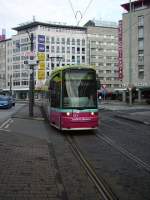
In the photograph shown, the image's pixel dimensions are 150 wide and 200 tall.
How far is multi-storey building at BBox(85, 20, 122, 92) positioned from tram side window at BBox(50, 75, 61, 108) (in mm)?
133665

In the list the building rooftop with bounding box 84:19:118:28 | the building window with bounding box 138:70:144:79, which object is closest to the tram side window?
the building window with bounding box 138:70:144:79

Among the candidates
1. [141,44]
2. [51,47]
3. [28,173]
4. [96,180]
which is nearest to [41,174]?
[28,173]

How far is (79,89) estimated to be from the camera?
791 inches

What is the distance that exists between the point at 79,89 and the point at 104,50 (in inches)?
5684

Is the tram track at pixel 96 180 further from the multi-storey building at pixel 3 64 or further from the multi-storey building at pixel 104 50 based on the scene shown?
the multi-storey building at pixel 3 64

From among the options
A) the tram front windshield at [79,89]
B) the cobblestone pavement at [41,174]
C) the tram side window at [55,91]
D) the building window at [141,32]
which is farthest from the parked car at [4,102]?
the building window at [141,32]

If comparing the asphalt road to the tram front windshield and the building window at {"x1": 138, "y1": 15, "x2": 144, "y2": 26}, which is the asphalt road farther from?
the building window at {"x1": 138, "y1": 15, "x2": 144, "y2": 26}

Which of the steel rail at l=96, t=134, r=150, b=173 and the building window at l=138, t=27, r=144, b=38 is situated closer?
the steel rail at l=96, t=134, r=150, b=173

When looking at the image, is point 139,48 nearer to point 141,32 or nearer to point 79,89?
point 141,32

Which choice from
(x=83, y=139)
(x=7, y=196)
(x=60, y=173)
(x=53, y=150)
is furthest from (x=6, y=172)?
(x=83, y=139)

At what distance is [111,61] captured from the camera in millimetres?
164375

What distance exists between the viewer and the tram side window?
20847 mm

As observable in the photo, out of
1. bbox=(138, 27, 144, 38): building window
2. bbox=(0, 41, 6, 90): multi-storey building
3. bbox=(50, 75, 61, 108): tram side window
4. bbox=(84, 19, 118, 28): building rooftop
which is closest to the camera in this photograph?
bbox=(50, 75, 61, 108): tram side window

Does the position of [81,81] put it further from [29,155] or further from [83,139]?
[29,155]
